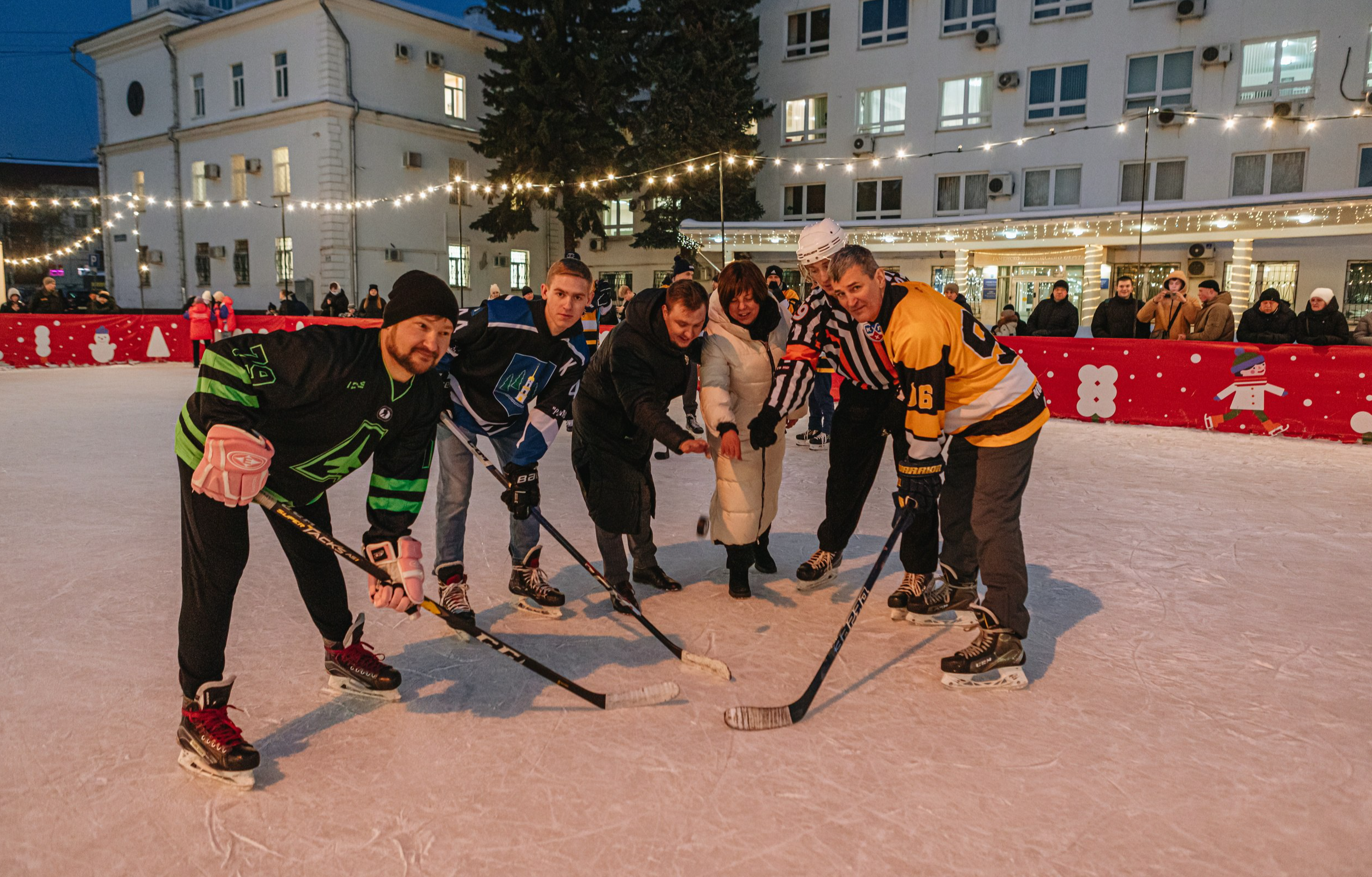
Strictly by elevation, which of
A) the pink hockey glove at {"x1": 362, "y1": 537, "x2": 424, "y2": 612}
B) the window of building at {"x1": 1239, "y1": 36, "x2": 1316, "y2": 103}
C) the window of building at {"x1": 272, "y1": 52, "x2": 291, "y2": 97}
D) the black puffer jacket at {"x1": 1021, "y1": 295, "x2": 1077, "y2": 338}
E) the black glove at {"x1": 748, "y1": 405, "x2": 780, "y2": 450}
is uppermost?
the window of building at {"x1": 272, "y1": 52, "x2": 291, "y2": 97}

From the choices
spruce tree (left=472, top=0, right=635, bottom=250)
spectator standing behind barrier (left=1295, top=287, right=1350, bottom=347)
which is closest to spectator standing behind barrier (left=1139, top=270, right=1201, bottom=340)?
spectator standing behind barrier (left=1295, top=287, right=1350, bottom=347)

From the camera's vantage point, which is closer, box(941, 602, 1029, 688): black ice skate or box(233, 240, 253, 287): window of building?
box(941, 602, 1029, 688): black ice skate

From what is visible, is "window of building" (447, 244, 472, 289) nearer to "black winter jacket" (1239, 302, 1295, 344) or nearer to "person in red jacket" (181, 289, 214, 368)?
"person in red jacket" (181, 289, 214, 368)

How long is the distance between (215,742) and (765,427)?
2.30 meters

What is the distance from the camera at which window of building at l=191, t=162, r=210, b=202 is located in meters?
27.2

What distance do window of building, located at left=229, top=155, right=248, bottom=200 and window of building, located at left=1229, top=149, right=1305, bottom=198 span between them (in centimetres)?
2697

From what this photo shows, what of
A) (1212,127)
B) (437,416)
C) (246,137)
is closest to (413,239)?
(246,137)

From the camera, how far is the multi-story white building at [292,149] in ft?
79.0

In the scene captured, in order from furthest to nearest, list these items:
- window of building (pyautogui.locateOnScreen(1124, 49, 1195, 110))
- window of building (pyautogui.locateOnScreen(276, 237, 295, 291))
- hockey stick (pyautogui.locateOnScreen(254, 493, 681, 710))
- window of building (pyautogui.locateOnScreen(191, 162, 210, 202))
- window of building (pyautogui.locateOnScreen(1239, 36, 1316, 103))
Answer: window of building (pyautogui.locateOnScreen(191, 162, 210, 202)), window of building (pyautogui.locateOnScreen(276, 237, 295, 291)), window of building (pyautogui.locateOnScreen(1124, 49, 1195, 110)), window of building (pyautogui.locateOnScreen(1239, 36, 1316, 103)), hockey stick (pyautogui.locateOnScreen(254, 493, 681, 710))

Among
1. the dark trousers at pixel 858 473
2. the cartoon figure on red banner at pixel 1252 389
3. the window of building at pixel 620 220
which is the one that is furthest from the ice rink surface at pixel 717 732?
the window of building at pixel 620 220

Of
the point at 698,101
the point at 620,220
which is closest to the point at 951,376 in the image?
the point at 698,101

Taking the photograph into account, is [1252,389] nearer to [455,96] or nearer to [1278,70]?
[1278,70]

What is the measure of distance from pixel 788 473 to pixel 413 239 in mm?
22065

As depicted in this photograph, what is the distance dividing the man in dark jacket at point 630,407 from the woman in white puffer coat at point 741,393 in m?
0.14
